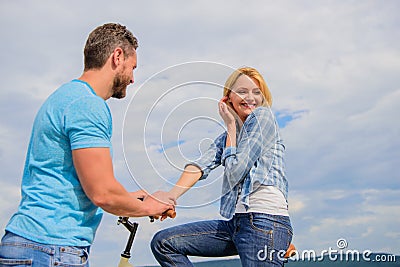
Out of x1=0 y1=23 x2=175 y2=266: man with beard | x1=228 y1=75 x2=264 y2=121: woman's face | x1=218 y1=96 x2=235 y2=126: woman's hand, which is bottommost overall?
x1=0 y1=23 x2=175 y2=266: man with beard

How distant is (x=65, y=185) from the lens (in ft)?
8.11

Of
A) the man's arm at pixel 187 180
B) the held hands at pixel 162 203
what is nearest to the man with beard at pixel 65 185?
the held hands at pixel 162 203

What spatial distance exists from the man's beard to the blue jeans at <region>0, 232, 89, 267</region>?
82 centimetres

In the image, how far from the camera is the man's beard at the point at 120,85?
2758 millimetres

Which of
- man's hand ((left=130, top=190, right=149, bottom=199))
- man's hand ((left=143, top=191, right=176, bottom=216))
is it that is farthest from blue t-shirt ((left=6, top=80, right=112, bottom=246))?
man's hand ((left=130, top=190, right=149, bottom=199))

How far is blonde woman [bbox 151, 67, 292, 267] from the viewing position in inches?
134

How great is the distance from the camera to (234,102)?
367 cm

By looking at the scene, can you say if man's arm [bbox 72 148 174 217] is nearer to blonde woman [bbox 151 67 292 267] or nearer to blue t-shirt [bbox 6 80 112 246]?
blue t-shirt [bbox 6 80 112 246]

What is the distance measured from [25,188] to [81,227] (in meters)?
0.32

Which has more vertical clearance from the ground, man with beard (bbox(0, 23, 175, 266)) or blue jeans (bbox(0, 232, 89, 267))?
man with beard (bbox(0, 23, 175, 266))

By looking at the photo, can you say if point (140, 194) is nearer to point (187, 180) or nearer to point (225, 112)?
point (187, 180)

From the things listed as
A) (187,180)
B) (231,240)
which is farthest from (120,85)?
(231,240)

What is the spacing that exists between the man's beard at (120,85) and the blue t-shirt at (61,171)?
0.22m

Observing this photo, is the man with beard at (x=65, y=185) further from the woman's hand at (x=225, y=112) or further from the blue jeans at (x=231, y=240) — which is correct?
the woman's hand at (x=225, y=112)
